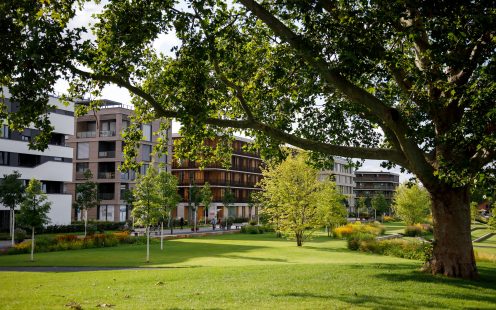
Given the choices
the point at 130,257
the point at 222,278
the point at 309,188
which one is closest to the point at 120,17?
the point at 222,278

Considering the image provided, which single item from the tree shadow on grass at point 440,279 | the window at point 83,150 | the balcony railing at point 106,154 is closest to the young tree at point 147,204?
the tree shadow on grass at point 440,279

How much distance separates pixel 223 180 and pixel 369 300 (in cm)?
8198

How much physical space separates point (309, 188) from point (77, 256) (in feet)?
60.9

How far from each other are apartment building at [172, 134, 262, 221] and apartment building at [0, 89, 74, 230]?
30465 mm

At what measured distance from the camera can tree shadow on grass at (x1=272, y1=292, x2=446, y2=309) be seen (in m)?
9.85

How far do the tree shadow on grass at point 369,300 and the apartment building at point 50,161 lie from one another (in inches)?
1718

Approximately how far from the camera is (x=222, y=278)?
1490 cm

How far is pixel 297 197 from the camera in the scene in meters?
38.3

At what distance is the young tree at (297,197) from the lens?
3775 centimetres

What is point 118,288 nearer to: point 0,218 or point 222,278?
point 222,278

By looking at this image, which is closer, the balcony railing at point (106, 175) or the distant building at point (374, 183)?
the balcony railing at point (106, 175)

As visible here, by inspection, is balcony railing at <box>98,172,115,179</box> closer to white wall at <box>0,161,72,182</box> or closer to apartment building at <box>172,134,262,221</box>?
white wall at <box>0,161,72,182</box>

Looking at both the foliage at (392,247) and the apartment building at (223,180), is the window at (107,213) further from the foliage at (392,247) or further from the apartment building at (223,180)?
the foliage at (392,247)

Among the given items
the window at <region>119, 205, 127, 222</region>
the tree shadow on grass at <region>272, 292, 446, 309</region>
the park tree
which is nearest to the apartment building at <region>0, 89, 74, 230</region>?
the window at <region>119, 205, 127, 222</region>
